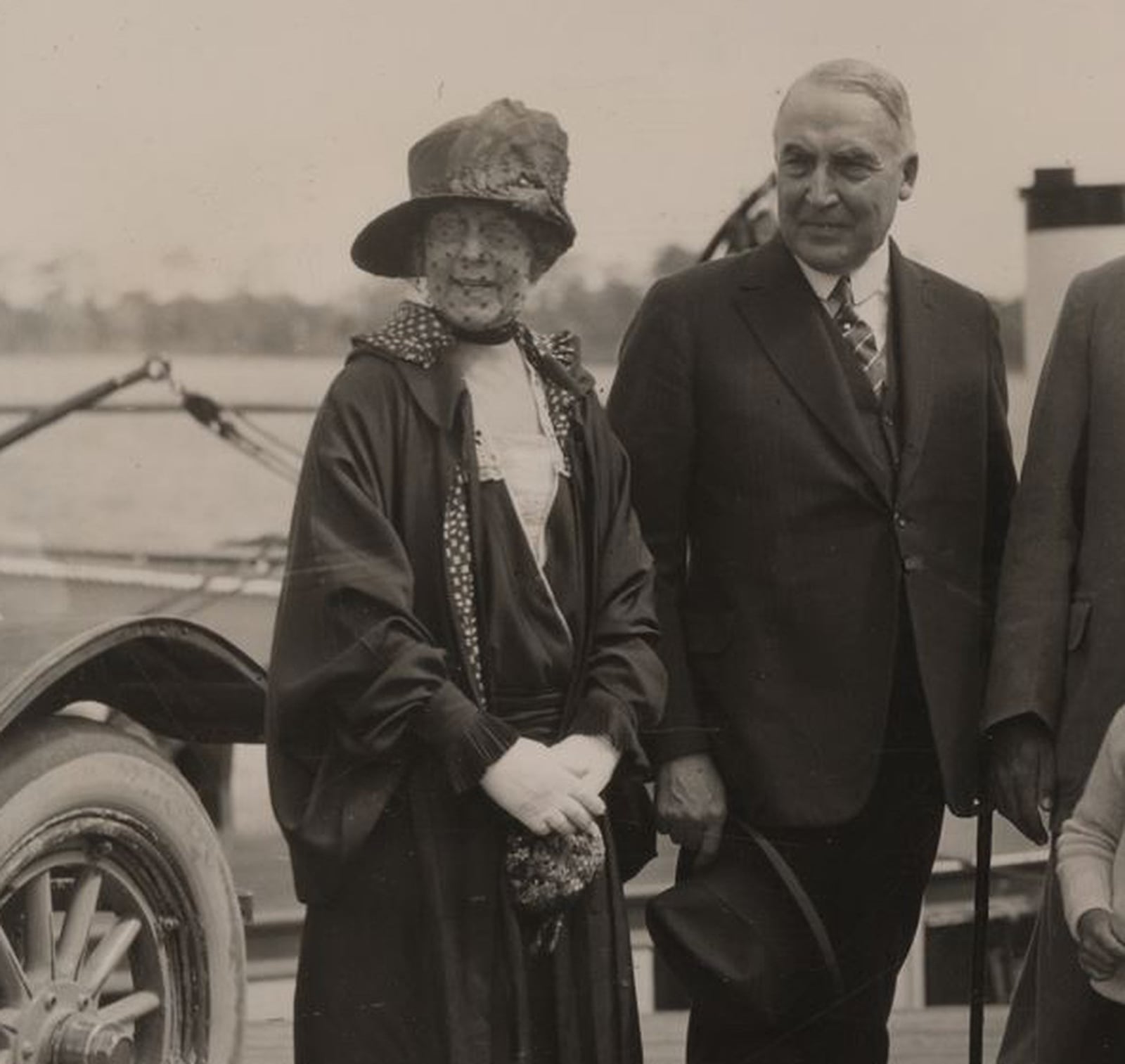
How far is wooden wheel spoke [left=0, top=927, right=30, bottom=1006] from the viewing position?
8.02 ft

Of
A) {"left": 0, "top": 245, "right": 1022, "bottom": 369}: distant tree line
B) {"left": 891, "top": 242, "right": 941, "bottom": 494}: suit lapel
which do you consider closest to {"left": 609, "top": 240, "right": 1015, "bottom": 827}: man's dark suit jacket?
{"left": 891, "top": 242, "right": 941, "bottom": 494}: suit lapel

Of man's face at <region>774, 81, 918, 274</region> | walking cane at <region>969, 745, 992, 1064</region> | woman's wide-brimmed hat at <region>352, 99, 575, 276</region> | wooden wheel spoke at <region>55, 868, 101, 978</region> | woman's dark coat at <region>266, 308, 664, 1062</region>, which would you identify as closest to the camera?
woman's dark coat at <region>266, 308, 664, 1062</region>

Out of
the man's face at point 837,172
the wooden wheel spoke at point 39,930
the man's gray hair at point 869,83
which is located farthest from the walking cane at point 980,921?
the wooden wheel spoke at point 39,930

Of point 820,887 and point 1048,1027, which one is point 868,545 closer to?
point 820,887

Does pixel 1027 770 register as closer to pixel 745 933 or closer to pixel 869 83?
pixel 745 933

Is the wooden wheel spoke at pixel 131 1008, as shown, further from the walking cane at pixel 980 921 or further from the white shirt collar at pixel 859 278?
the white shirt collar at pixel 859 278

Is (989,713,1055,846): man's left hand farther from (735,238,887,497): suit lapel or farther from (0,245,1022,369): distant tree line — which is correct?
(0,245,1022,369): distant tree line

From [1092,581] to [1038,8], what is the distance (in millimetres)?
1209

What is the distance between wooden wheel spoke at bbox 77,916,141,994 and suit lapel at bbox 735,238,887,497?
111 cm

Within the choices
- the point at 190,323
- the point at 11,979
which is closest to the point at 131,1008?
the point at 11,979

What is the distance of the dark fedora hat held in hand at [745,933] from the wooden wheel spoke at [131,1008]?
66 cm

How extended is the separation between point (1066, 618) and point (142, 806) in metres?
1.21

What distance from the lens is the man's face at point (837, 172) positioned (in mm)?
2656

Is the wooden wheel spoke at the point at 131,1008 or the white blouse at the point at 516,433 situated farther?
the wooden wheel spoke at the point at 131,1008
